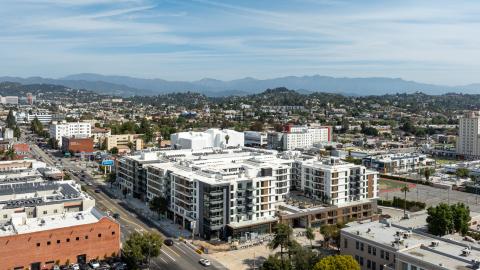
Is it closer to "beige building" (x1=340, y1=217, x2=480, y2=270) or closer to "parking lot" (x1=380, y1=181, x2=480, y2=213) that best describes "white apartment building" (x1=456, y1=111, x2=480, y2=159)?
"parking lot" (x1=380, y1=181, x2=480, y2=213)

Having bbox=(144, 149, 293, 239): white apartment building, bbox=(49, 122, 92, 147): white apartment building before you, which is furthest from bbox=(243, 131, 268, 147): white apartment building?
bbox=(144, 149, 293, 239): white apartment building

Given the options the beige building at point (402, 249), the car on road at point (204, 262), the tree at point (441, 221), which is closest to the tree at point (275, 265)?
the beige building at point (402, 249)

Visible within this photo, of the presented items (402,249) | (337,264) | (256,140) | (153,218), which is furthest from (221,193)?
(256,140)

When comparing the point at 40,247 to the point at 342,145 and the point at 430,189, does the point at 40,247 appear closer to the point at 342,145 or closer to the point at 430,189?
the point at 430,189

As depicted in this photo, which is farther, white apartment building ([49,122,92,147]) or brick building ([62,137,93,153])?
white apartment building ([49,122,92,147])

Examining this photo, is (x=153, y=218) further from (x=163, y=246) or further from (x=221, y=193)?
(x=221, y=193)

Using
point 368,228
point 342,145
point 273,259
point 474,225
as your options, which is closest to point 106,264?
point 273,259
